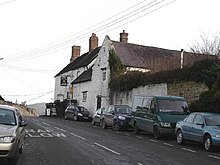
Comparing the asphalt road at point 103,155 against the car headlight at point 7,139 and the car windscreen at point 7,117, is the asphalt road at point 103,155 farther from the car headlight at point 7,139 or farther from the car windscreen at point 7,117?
the car headlight at point 7,139

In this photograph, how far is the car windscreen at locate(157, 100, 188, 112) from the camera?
74.0 ft

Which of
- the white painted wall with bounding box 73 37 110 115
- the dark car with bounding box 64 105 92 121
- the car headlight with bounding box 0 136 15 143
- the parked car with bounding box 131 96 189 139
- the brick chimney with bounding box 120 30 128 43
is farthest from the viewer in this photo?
the brick chimney with bounding box 120 30 128 43

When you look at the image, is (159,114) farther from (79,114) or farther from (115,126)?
(79,114)

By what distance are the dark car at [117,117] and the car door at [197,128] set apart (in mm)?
10181

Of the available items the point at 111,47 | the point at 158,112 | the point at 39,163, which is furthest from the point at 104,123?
the point at 39,163

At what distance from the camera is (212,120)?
58.6 ft

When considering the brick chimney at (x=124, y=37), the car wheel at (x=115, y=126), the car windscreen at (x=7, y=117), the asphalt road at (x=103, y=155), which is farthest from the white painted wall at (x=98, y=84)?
the car windscreen at (x=7, y=117)

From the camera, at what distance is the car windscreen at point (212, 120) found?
17.6 meters

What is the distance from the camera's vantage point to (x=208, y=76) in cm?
2680

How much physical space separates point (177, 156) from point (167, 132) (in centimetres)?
679

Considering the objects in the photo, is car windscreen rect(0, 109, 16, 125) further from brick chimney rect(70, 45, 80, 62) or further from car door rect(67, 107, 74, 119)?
brick chimney rect(70, 45, 80, 62)

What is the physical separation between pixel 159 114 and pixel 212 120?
4.49m

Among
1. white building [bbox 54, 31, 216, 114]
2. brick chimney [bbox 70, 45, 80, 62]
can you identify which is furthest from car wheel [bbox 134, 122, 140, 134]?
brick chimney [bbox 70, 45, 80, 62]

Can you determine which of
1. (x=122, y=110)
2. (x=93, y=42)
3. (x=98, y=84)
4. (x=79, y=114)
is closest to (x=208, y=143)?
(x=122, y=110)
